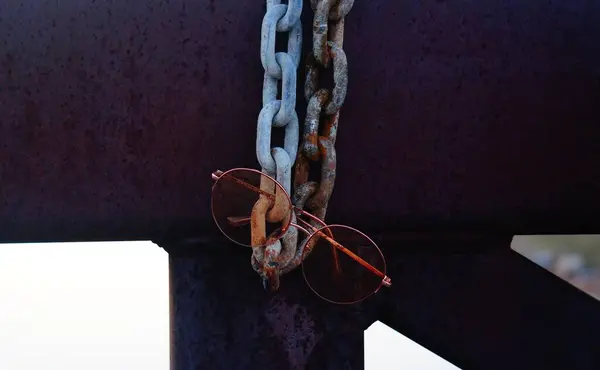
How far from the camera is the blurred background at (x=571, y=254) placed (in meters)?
8.57

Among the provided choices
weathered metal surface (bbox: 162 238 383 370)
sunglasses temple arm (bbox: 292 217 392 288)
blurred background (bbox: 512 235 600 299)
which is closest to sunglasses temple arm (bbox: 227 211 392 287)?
sunglasses temple arm (bbox: 292 217 392 288)

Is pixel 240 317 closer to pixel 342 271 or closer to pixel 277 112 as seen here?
pixel 342 271

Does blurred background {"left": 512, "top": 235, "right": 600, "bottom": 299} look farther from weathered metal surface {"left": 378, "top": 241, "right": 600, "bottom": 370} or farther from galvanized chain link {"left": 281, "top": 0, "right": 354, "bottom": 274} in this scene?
galvanized chain link {"left": 281, "top": 0, "right": 354, "bottom": 274}

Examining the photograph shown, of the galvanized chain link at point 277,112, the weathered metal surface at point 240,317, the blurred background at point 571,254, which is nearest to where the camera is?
the galvanized chain link at point 277,112

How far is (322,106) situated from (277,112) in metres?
0.06

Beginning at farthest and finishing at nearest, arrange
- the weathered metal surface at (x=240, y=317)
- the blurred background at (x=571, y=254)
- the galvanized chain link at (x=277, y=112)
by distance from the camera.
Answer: the blurred background at (x=571, y=254), the weathered metal surface at (x=240, y=317), the galvanized chain link at (x=277, y=112)

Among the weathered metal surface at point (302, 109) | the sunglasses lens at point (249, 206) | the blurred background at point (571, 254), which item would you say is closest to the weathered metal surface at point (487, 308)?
the weathered metal surface at point (302, 109)

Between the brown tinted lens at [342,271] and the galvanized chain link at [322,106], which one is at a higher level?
the galvanized chain link at [322,106]

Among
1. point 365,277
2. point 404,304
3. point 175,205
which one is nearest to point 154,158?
point 175,205

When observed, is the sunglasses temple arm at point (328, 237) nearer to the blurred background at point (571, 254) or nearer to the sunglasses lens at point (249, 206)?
the sunglasses lens at point (249, 206)

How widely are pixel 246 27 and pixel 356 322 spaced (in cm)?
41

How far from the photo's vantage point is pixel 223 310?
101 cm

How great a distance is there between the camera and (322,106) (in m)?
0.90

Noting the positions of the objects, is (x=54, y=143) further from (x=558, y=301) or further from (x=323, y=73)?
(x=558, y=301)
